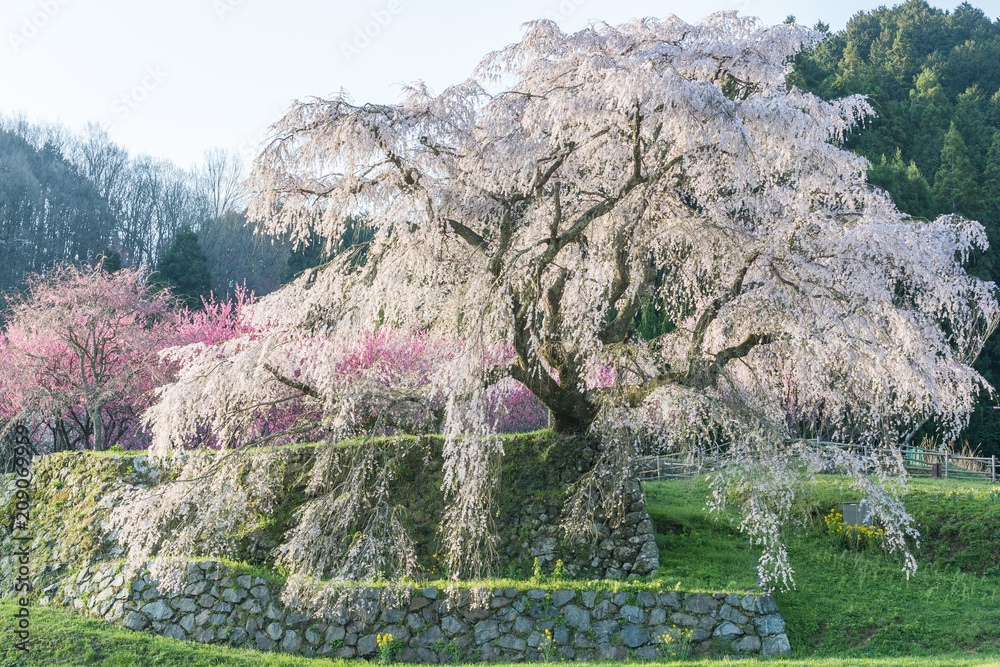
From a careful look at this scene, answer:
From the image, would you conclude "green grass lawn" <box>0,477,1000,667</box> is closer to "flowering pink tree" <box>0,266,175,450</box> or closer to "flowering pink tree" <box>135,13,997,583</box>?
"flowering pink tree" <box>135,13,997,583</box>

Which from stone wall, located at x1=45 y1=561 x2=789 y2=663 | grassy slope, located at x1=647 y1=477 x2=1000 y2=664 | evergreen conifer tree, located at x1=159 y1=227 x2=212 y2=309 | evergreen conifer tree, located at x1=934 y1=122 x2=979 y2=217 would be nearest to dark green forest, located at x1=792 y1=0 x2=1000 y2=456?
evergreen conifer tree, located at x1=934 y1=122 x2=979 y2=217

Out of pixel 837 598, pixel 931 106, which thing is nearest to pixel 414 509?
pixel 837 598

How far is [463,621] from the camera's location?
6680 millimetres

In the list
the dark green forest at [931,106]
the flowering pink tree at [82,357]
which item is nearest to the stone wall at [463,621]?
the flowering pink tree at [82,357]

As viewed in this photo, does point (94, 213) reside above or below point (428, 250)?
above

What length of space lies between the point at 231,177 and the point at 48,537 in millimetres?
25165

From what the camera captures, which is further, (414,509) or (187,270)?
(187,270)

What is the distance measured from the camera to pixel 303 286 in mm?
7828

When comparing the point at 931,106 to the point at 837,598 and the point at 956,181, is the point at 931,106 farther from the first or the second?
the point at 837,598

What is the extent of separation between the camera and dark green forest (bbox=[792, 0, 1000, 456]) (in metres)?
21.1

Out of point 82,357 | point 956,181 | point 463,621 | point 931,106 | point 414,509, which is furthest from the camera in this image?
point 931,106

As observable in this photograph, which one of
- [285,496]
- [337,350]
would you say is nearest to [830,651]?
[337,350]

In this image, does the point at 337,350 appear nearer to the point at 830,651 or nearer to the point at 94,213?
the point at 830,651

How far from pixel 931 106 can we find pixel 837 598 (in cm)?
2513
